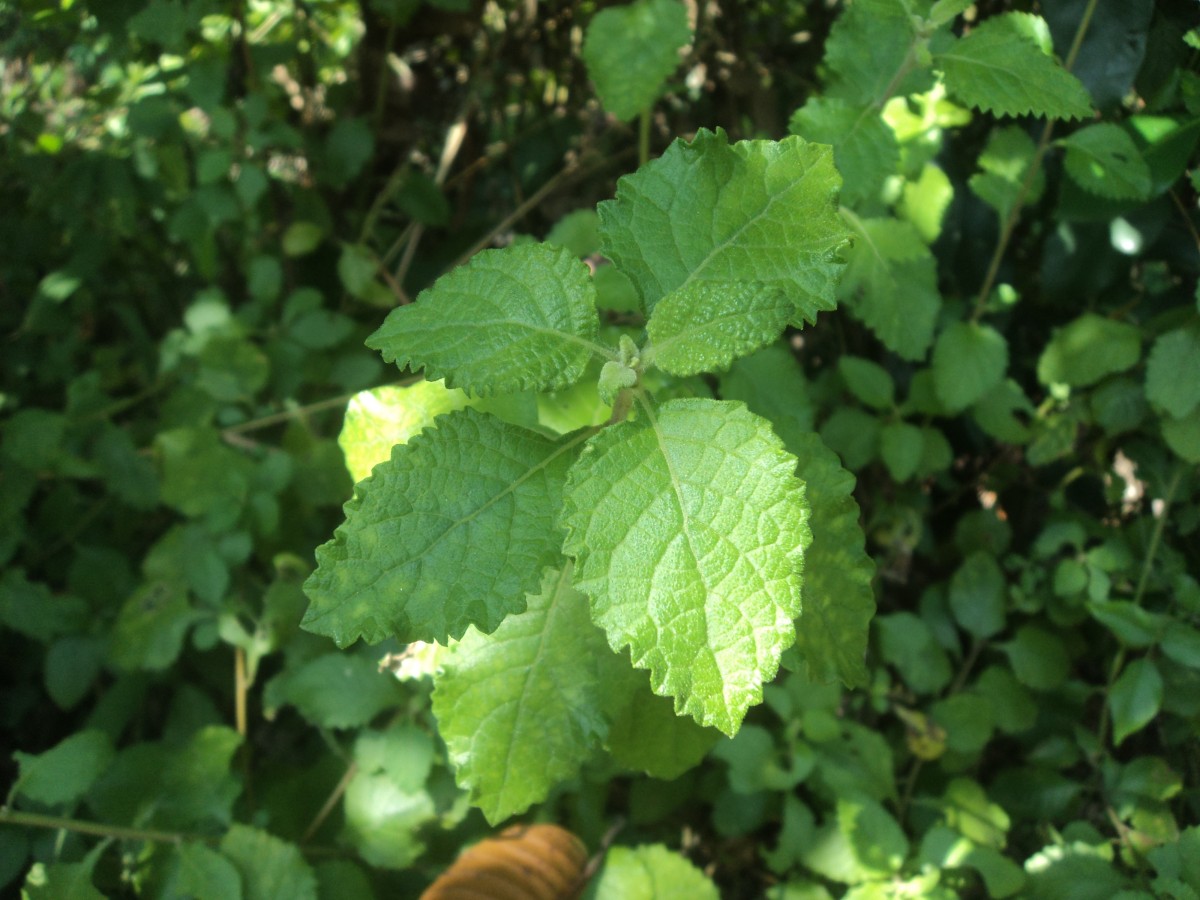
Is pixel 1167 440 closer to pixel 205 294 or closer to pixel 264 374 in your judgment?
pixel 264 374

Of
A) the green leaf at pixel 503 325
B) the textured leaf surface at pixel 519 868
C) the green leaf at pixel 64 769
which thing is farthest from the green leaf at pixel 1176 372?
the green leaf at pixel 64 769

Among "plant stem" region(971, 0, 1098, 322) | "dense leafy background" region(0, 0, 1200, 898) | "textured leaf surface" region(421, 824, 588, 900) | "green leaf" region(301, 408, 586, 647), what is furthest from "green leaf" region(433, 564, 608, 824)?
"plant stem" region(971, 0, 1098, 322)

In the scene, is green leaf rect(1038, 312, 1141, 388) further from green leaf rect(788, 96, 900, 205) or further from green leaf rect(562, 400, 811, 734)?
green leaf rect(562, 400, 811, 734)

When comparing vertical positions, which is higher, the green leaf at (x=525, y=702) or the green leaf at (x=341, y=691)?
the green leaf at (x=525, y=702)

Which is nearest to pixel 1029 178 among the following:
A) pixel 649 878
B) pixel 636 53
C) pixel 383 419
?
pixel 636 53

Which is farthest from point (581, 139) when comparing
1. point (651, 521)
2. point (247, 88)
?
point (651, 521)

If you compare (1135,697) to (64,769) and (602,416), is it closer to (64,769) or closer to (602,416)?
(602,416)

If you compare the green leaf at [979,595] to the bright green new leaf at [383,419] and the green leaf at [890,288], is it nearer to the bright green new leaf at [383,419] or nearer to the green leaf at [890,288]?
the green leaf at [890,288]
